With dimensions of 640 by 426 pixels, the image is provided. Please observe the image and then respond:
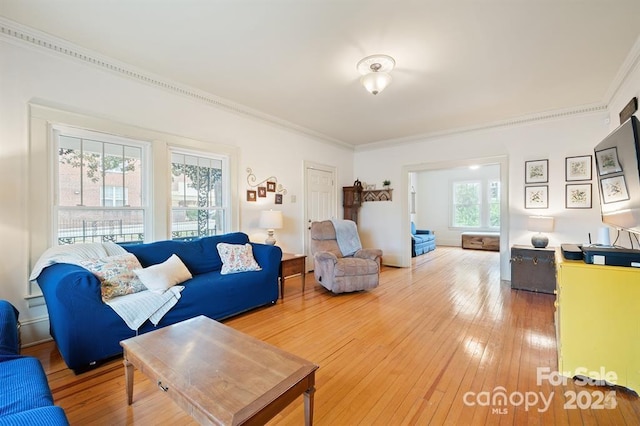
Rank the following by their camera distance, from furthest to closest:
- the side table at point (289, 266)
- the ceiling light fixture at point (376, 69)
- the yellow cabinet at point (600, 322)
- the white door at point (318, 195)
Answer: the white door at point (318, 195), the side table at point (289, 266), the ceiling light fixture at point (376, 69), the yellow cabinet at point (600, 322)

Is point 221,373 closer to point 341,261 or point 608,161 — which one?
point 341,261

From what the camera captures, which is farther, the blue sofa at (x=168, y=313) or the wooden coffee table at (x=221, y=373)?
the blue sofa at (x=168, y=313)

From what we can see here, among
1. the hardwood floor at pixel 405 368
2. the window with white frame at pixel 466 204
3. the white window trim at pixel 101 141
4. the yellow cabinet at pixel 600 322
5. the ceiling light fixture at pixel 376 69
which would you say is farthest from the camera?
the window with white frame at pixel 466 204

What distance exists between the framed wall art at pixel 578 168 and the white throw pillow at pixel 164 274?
5235mm

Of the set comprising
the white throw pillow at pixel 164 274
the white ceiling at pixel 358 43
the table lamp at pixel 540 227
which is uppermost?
the white ceiling at pixel 358 43

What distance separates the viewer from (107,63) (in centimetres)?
270

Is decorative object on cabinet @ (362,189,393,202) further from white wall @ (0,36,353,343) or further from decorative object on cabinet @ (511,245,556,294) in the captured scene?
white wall @ (0,36,353,343)

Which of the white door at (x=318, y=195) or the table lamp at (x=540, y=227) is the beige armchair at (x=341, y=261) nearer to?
the white door at (x=318, y=195)

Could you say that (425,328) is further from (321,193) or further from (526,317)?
(321,193)

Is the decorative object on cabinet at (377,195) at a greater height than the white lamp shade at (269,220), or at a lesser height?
greater

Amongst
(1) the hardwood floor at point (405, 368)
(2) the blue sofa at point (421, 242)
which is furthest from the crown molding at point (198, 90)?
(2) the blue sofa at point (421, 242)

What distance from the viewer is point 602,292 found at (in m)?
1.86

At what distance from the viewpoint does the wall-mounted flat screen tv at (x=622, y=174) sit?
5.98ft

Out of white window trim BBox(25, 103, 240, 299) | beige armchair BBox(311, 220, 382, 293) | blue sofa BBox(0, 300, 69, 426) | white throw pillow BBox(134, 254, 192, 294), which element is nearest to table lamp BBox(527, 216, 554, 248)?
beige armchair BBox(311, 220, 382, 293)
